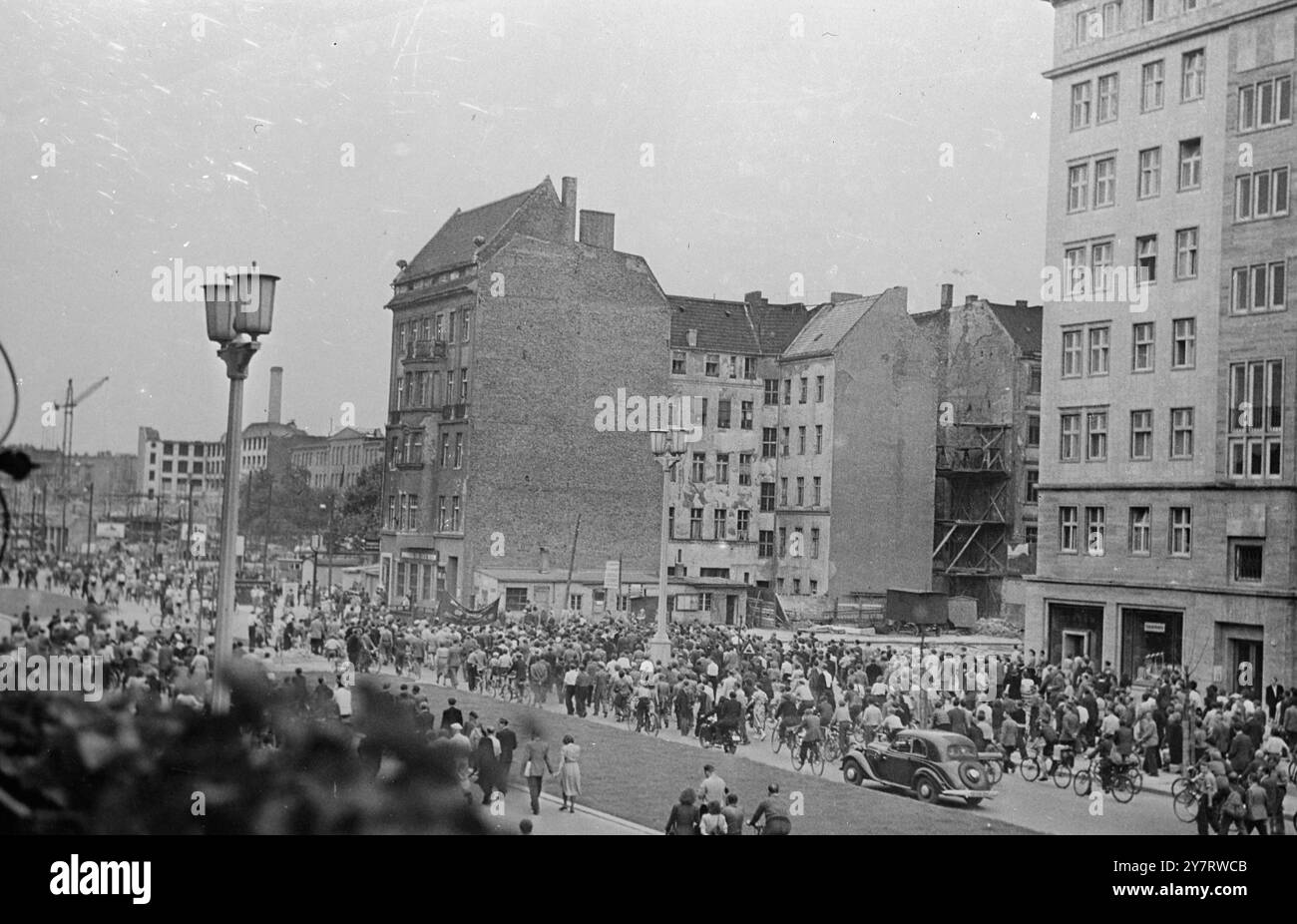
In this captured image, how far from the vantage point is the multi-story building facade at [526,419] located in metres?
10.2

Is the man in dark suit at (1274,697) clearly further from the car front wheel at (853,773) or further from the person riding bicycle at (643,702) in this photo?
the person riding bicycle at (643,702)

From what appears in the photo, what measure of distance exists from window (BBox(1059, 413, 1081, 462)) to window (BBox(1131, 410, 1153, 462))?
0.46m

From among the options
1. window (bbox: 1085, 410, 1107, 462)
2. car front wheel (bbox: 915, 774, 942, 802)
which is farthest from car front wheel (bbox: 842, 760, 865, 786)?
window (bbox: 1085, 410, 1107, 462)

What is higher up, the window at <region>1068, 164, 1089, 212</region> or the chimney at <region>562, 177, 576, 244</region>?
the window at <region>1068, 164, 1089, 212</region>

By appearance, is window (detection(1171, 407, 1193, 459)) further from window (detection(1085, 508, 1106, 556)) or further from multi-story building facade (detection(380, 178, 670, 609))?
multi-story building facade (detection(380, 178, 670, 609))

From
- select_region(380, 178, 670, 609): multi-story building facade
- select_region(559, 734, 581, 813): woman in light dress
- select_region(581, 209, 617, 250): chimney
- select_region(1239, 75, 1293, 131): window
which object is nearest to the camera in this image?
select_region(559, 734, 581, 813): woman in light dress

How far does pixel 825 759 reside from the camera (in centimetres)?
997

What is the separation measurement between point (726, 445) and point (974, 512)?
2.31 meters

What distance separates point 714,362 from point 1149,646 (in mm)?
4199

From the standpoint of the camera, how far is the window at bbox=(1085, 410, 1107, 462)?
11617 millimetres

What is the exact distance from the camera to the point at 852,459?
438 inches

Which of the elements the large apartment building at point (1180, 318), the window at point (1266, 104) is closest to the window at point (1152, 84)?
the large apartment building at point (1180, 318)

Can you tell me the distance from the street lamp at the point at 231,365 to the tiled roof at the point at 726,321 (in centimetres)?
301
